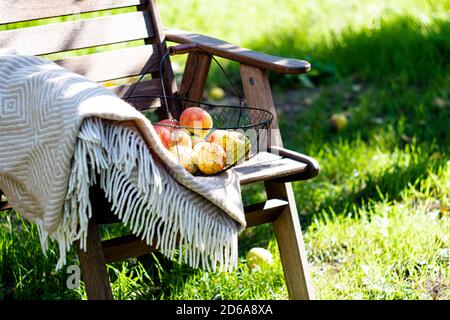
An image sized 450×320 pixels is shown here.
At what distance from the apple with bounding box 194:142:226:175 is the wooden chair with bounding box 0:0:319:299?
3.3 inches

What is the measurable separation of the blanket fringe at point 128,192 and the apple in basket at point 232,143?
206 mm

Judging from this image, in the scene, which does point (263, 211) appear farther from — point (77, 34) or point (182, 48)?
point (77, 34)

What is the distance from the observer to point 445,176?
3.19 metres

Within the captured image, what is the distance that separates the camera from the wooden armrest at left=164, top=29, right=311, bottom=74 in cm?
225

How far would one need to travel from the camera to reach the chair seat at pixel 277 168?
2.12 meters

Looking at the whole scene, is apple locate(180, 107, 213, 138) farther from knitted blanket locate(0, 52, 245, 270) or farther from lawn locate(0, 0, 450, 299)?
lawn locate(0, 0, 450, 299)

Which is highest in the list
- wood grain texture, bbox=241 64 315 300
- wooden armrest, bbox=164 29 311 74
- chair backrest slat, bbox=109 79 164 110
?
wooden armrest, bbox=164 29 311 74

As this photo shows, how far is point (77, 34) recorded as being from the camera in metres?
2.71

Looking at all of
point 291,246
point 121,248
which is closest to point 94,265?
point 121,248

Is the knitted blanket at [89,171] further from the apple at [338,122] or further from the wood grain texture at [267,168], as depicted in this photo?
the apple at [338,122]

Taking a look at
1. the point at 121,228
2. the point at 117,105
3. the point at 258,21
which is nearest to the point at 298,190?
the point at 121,228

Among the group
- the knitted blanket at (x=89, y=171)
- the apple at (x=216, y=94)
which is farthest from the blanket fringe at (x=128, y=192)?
the apple at (x=216, y=94)

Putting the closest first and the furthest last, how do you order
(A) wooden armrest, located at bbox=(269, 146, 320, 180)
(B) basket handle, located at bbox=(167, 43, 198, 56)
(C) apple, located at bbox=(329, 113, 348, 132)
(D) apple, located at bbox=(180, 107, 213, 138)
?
(A) wooden armrest, located at bbox=(269, 146, 320, 180) → (D) apple, located at bbox=(180, 107, 213, 138) → (B) basket handle, located at bbox=(167, 43, 198, 56) → (C) apple, located at bbox=(329, 113, 348, 132)

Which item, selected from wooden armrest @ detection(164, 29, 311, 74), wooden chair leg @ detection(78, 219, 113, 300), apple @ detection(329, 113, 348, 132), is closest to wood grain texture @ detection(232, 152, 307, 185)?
wooden armrest @ detection(164, 29, 311, 74)
